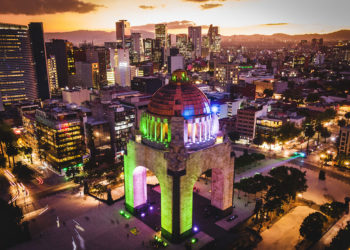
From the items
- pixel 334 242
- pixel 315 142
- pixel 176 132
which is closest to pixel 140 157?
pixel 176 132

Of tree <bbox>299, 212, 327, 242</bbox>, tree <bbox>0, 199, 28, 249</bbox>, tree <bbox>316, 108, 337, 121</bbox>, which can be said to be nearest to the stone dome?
tree <bbox>299, 212, 327, 242</bbox>

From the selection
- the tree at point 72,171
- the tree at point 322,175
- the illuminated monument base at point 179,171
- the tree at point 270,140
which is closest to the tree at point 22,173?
the tree at point 72,171

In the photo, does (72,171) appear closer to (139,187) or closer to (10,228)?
(10,228)

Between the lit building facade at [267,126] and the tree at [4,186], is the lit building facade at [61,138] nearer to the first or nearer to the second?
the tree at [4,186]

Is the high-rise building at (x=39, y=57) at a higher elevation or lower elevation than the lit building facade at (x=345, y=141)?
higher

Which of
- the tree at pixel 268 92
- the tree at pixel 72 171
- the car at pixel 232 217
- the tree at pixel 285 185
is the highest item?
the tree at pixel 268 92

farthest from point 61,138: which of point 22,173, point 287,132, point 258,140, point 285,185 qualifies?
point 287,132

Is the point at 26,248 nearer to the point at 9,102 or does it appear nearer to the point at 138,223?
the point at 138,223
